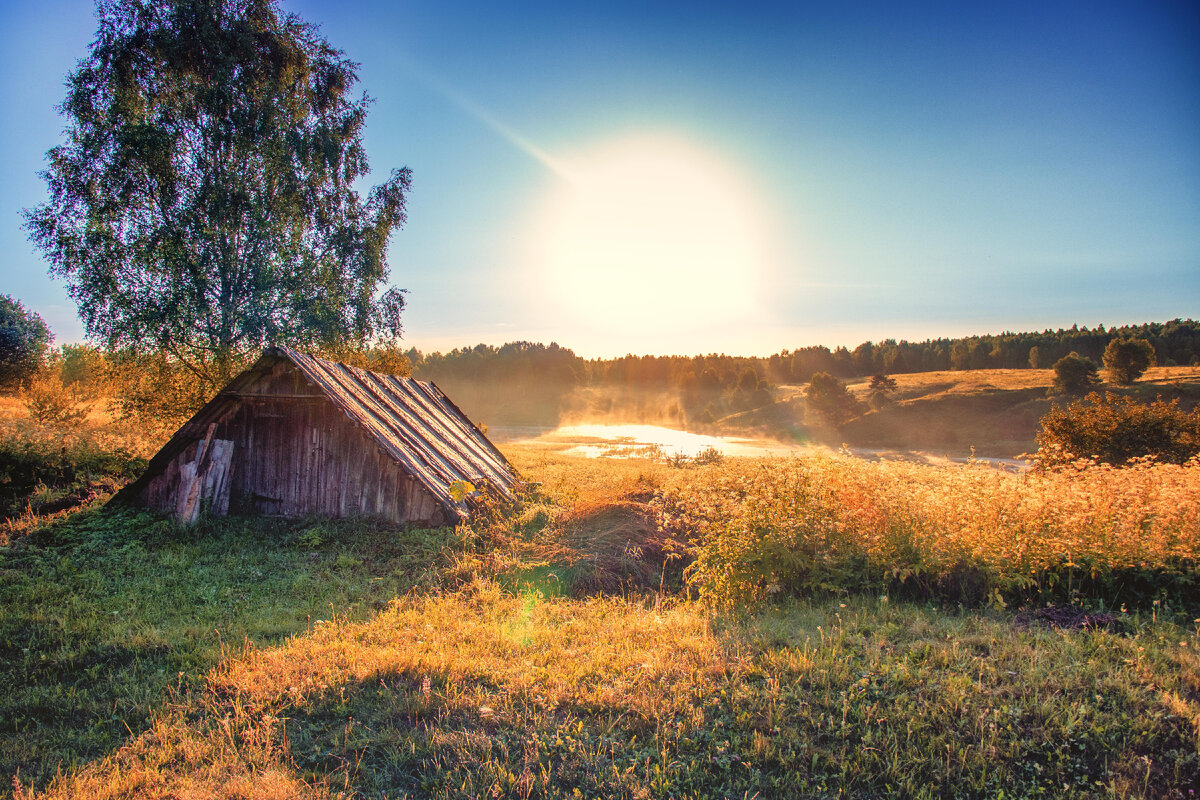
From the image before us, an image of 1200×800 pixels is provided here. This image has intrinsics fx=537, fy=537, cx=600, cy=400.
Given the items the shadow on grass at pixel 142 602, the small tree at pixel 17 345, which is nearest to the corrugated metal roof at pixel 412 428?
the shadow on grass at pixel 142 602

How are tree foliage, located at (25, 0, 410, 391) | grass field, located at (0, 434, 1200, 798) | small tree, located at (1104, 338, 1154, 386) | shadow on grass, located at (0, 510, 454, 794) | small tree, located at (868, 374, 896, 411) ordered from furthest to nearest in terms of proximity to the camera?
small tree, located at (868, 374, 896, 411)
small tree, located at (1104, 338, 1154, 386)
tree foliage, located at (25, 0, 410, 391)
shadow on grass, located at (0, 510, 454, 794)
grass field, located at (0, 434, 1200, 798)

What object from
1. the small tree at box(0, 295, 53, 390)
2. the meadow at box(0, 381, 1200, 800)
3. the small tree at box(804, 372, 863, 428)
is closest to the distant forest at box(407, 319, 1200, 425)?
the small tree at box(804, 372, 863, 428)

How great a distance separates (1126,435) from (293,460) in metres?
24.1

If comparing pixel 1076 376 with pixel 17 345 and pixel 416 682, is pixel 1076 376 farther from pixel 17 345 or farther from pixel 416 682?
pixel 17 345

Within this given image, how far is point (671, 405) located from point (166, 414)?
233 ft

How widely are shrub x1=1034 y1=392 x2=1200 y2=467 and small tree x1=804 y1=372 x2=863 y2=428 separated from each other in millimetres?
43263

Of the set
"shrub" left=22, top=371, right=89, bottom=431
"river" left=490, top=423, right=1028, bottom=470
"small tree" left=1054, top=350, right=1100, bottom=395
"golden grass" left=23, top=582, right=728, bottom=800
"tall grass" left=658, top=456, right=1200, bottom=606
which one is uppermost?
"small tree" left=1054, top=350, right=1100, bottom=395

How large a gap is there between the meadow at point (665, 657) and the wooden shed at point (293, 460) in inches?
62.4

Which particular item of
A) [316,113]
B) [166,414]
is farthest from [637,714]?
[316,113]

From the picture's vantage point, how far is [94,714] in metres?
4.83

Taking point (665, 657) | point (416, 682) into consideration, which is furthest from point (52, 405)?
point (665, 657)

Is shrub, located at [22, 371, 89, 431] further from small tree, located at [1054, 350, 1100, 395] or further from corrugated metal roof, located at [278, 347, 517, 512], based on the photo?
small tree, located at [1054, 350, 1100, 395]

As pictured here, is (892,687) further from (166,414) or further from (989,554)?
(166,414)

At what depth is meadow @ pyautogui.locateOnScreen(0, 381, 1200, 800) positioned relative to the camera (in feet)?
12.9
